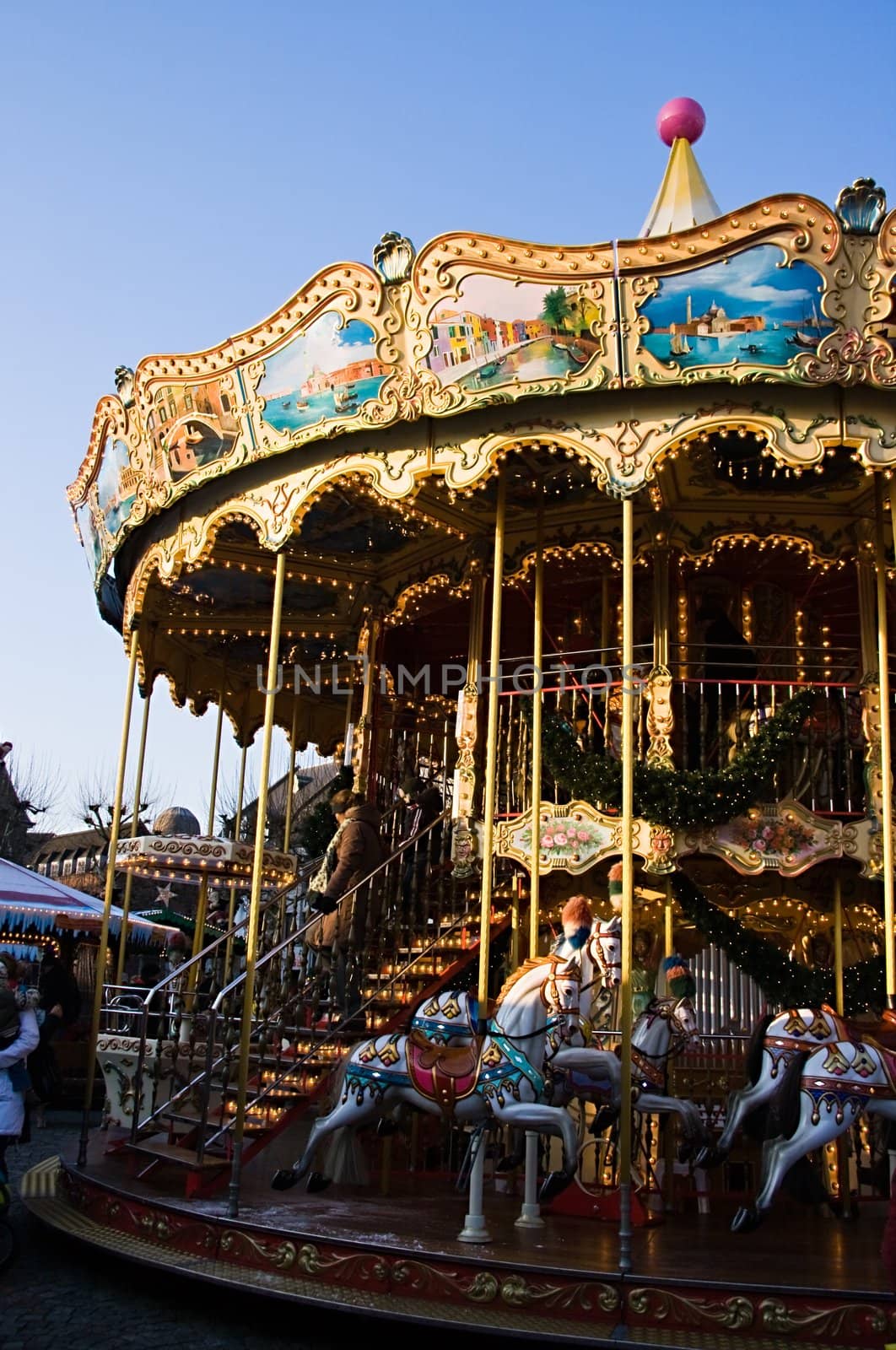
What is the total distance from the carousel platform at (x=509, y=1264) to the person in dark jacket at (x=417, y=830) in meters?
3.21

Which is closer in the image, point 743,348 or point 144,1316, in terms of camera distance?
point 144,1316

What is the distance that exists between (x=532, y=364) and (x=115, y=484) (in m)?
4.59

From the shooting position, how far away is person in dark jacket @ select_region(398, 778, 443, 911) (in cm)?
1155

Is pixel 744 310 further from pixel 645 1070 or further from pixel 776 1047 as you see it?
pixel 645 1070

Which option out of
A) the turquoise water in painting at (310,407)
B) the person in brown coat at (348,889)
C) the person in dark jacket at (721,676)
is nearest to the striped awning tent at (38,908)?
the person in brown coat at (348,889)

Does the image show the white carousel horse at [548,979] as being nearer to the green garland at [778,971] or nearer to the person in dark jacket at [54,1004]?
the green garland at [778,971]

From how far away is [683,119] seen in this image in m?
14.7

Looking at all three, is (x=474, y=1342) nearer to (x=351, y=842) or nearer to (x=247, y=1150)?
(x=247, y=1150)

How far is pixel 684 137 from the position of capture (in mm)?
14719

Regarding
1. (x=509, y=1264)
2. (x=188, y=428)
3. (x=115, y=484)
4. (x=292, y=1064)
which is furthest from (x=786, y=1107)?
(x=115, y=484)

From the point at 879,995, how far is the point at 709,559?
414 centimetres

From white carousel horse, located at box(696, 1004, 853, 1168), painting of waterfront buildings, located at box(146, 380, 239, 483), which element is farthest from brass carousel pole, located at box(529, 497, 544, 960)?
painting of waterfront buildings, located at box(146, 380, 239, 483)

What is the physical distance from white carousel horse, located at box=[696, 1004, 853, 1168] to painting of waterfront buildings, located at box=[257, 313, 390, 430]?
515 cm

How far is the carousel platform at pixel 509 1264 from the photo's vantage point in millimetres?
6098
